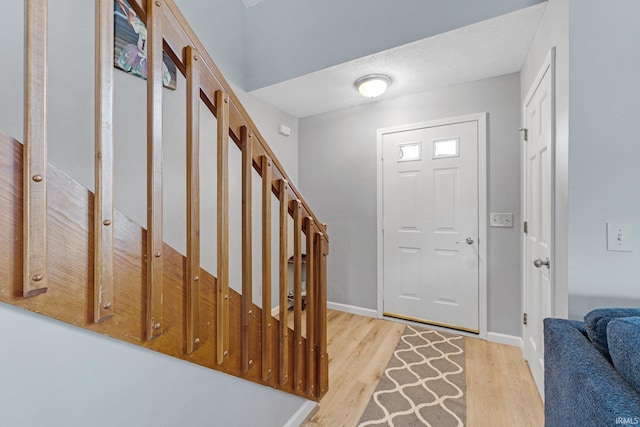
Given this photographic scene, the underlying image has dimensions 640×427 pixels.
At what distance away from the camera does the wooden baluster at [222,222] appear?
934 mm

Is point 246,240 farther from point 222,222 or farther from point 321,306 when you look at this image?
point 321,306

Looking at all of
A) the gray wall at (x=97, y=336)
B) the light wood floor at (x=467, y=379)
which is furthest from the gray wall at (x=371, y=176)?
the gray wall at (x=97, y=336)

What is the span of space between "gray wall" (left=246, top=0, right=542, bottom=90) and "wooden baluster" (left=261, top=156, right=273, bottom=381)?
4.95 ft

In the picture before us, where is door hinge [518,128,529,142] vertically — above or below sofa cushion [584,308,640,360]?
above

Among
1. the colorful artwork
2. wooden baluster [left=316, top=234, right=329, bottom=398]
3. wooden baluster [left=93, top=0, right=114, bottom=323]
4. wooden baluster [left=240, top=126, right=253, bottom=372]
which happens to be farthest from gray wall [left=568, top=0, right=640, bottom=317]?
the colorful artwork

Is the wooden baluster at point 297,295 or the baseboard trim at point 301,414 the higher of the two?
the wooden baluster at point 297,295

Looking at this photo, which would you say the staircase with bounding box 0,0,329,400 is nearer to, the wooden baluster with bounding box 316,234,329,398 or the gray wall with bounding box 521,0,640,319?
the wooden baluster with bounding box 316,234,329,398

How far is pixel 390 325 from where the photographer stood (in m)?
2.74

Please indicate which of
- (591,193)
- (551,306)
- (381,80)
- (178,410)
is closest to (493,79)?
(381,80)

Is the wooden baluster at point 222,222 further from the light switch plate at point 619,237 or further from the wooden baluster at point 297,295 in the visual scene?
the light switch plate at point 619,237

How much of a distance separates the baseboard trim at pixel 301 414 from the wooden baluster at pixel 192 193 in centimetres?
92

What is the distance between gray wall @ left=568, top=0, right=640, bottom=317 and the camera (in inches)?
45.5

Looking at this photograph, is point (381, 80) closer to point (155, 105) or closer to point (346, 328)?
point (155, 105)

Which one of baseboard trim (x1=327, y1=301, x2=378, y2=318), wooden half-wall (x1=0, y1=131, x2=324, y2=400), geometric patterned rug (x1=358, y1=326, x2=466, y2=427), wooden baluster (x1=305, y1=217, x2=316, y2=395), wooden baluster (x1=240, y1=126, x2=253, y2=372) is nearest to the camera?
wooden half-wall (x1=0, y1=131, x2=324, y2=400)
